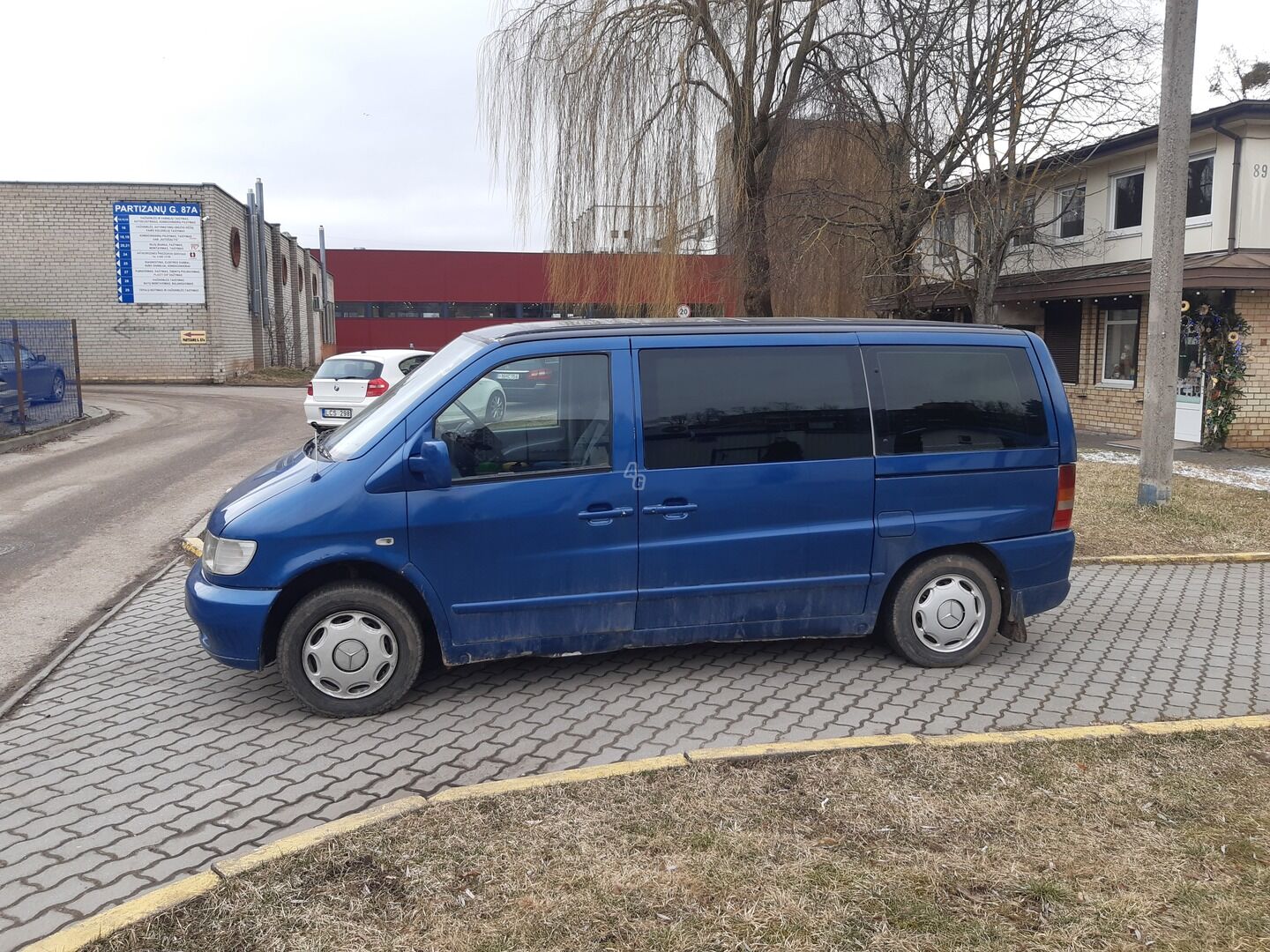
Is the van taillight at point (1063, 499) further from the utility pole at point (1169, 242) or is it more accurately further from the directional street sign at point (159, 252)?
the directional street sign at point (159, 252)

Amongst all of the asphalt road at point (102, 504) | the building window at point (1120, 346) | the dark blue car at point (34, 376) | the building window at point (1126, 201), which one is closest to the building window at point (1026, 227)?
the building window at point (1126, 201)

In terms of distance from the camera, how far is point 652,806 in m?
3.62

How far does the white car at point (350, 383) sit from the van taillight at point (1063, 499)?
11.0 meters

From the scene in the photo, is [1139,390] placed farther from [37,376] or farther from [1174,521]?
[37,376]

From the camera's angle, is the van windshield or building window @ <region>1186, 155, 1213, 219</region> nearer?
the van windshield

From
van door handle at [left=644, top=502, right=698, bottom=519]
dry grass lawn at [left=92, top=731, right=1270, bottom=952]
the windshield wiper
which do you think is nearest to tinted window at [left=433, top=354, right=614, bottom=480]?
van door handle at [left=644, top=502, right=698, bottom=519]

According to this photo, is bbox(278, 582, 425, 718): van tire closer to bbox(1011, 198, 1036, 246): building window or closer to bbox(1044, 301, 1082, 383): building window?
bbox(1011, 198, 1036, 246): building window

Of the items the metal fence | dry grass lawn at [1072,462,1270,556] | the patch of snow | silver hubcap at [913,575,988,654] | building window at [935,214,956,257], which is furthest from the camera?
the metal fence

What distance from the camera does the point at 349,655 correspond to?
15.3 ft

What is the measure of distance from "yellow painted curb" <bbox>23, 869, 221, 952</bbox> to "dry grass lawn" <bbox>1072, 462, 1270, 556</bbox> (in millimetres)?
7309

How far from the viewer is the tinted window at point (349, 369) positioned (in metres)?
15.3

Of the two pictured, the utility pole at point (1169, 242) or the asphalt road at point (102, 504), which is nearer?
the asphalt road at point (102, 504)

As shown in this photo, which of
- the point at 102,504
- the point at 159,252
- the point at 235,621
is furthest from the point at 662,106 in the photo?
the point at 159,252

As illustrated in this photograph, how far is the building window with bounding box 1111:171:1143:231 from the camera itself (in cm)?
1789
